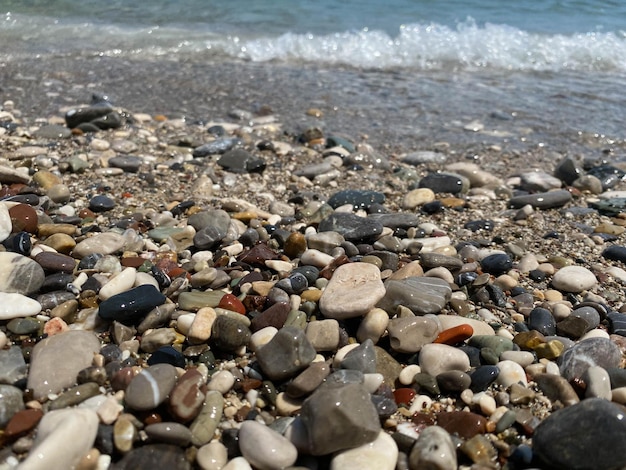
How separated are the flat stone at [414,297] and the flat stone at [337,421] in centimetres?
72

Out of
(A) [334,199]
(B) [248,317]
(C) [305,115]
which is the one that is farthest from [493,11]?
(B) [248,317]

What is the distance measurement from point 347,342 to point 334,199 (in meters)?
1.53

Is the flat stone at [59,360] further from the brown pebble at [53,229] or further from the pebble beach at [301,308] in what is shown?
the brown pebble at [53,229]

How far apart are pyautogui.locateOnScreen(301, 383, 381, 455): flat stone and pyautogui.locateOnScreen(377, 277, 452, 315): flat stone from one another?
2.35 feet

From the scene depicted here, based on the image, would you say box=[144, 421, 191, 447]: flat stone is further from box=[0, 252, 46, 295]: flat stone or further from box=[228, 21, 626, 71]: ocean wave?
box=[228, 21, 626, 71]: ocean wave

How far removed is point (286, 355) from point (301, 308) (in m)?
0.43

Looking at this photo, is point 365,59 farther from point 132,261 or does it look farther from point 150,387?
point 150,387

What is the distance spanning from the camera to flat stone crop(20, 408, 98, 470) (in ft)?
5.36

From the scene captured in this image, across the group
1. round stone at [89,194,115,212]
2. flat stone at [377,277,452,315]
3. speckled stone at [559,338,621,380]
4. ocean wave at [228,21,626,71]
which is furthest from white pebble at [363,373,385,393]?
ocean wave at [228,21,626,71]

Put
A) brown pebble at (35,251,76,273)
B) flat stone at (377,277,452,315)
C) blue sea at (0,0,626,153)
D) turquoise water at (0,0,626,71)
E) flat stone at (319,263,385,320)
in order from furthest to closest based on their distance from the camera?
turquoise water at (0,0,626,71)
blue sea at (0,0,626,153)
brown pebble at (35,251,76,273)
flat stone at (377,277,452,315)
flat stone at (319,263,385,320)

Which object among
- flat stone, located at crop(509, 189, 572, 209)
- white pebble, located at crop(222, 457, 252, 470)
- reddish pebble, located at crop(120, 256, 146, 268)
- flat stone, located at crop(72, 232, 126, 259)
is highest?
flat stone, located at crop(72, 232, 126, 259)

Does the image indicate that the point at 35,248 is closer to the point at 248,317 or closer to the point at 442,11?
the point at 248,317

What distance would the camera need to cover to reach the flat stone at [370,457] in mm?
1747

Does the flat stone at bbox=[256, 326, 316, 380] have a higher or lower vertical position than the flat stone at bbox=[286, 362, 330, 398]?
higher
